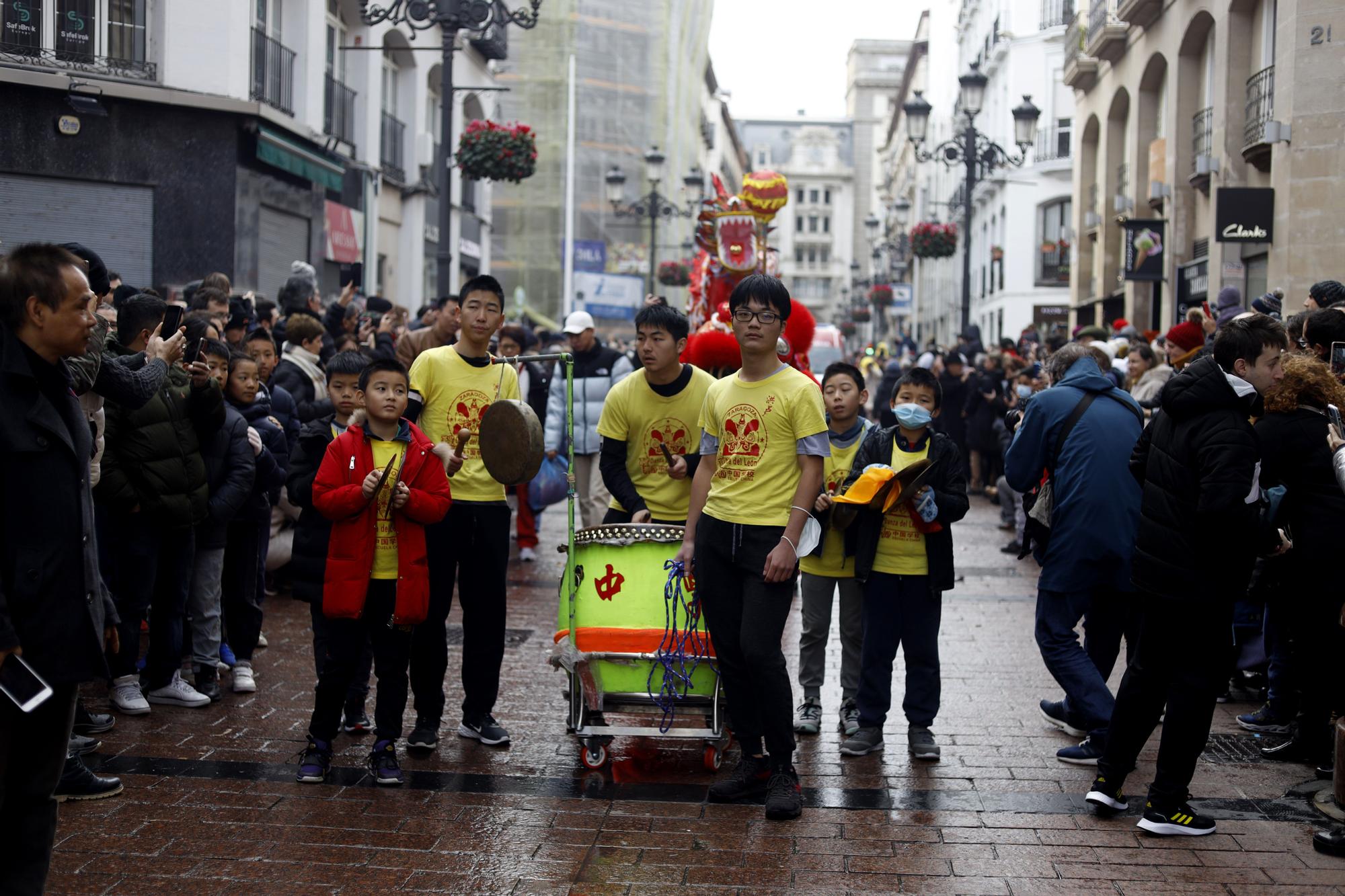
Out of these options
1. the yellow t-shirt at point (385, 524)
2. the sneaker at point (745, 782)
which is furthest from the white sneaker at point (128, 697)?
the sneaker at point (745, 782)

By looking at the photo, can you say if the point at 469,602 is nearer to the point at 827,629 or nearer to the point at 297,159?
the point at 827,629

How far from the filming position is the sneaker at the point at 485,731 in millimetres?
6598

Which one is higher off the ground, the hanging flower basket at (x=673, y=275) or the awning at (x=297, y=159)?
the hanging flower basket at (x=673, y=275)

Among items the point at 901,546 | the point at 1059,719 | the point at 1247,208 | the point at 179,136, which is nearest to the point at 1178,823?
the point at 1059,719

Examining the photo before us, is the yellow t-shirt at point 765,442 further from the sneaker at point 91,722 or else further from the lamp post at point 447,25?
the lamp post at point 447,25

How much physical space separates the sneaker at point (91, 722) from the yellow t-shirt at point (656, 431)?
8.55 ft

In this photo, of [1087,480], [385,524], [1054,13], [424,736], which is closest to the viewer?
[385,524]

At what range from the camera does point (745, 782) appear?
5.91 m

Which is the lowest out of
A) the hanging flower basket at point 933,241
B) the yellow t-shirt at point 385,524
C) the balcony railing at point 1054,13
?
the yellow t-shirt at point 385,524

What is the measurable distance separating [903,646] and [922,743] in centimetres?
45

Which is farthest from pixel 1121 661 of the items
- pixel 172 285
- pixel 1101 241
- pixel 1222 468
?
pixel 1101 241

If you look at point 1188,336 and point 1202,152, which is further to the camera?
point 1202,152

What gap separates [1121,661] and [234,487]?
533cm

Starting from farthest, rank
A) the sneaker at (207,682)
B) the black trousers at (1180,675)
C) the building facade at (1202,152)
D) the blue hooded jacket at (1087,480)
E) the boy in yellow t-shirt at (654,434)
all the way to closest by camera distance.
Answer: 1. the building facade at (1202,152)
2. the sneaker at (207,682)
3. the boy in yellow t-shirt at (654,434)
4. the blue hooded jacket at (1087,480)
5. the black trousers at (1180,675)
